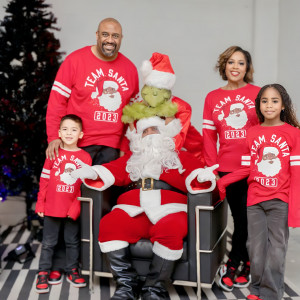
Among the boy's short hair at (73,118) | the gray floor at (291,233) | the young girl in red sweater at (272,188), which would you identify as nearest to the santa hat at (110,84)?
the boy's short hair at (73,118)

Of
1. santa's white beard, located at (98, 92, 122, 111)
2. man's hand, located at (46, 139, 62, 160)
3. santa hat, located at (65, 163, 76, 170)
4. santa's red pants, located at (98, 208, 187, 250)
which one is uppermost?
santa's white beard, located at (98, 92, 122, 111)

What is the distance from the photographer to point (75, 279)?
2.82m

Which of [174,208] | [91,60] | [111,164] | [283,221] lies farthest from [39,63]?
[283,221]

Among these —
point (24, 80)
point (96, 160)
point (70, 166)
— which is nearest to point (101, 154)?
point (96, 160)

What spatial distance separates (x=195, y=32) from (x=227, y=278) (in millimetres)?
2815

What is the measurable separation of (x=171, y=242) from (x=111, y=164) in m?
0.74

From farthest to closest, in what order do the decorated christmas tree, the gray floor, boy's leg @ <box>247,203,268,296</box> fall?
the decorated christmas tree, the gray floor, boy's leg @ <box>247,203,268,296</box>

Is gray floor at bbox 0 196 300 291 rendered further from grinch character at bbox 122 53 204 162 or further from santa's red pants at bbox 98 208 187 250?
grinch character at bbox 122 53 204 162

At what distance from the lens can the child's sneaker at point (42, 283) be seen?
2.69 metres

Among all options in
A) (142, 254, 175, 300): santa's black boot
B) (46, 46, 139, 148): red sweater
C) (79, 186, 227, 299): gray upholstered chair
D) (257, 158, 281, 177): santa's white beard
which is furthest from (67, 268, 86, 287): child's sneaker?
(257, 158, 281, 177): santa's white beard

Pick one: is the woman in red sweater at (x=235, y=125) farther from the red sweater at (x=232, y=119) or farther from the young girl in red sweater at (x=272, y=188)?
the young girl in red sweater at (x=272, y=188)

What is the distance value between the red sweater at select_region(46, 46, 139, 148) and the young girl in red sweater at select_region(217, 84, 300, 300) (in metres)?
1.02

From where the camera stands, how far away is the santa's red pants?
8.17ft

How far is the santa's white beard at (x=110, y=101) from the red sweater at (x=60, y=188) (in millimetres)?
412
